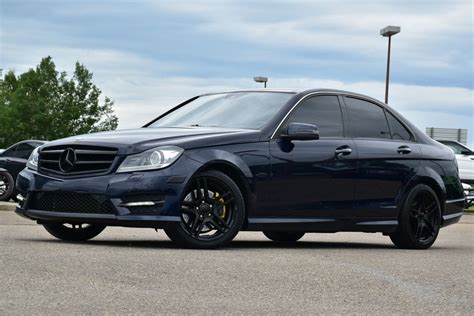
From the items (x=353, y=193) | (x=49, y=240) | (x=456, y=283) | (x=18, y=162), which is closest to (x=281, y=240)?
(x=353, y=193)

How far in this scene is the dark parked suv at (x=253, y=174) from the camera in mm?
9336

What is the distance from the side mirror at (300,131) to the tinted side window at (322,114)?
38 centimetres

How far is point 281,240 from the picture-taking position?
1227cm

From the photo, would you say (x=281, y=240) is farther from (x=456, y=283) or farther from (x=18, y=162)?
(x=18, y=162)

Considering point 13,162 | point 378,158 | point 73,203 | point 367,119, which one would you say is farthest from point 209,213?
point 13,162

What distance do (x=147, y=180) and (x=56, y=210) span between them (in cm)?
95

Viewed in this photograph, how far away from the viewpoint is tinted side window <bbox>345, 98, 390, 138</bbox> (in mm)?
11281

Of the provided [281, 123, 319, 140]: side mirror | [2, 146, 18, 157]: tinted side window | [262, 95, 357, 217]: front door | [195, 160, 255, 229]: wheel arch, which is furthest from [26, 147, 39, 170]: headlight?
[2, 146, 18, 157]: tinted side window

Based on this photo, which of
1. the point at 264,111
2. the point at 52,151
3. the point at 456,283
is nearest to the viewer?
the point at 456,283

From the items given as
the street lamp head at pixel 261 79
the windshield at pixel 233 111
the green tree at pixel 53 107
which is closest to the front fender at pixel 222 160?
the windshield at pixel 233 111

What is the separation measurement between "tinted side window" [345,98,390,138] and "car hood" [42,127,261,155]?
5.31ft

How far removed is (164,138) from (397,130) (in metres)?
3.31

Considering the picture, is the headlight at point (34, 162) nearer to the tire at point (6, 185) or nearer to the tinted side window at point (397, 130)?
the tinted side window at point (397, 130)

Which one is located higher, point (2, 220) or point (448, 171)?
point (448, 171)
